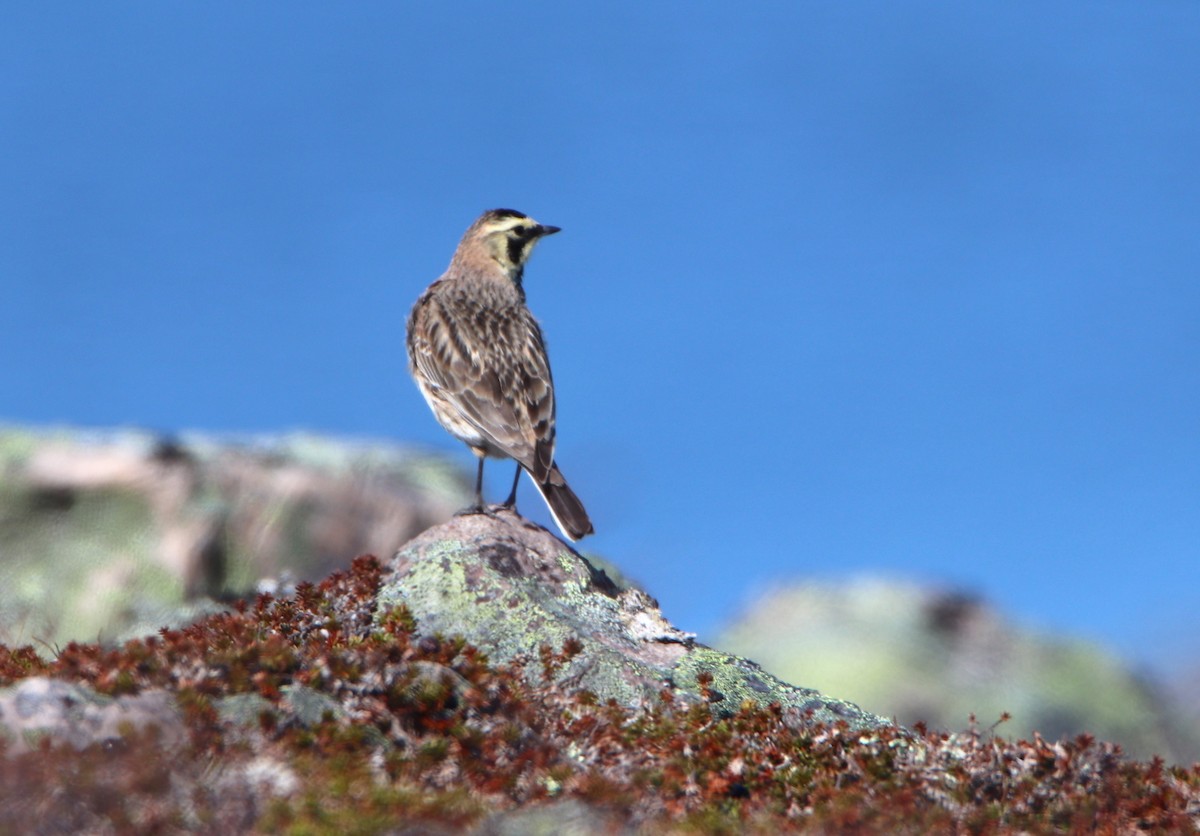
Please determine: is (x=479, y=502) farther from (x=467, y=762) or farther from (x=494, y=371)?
(x=467, y=762)

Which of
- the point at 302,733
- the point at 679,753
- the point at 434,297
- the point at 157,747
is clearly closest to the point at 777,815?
the point at 679,753

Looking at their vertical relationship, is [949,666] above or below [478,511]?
above

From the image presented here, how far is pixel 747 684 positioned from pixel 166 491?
10368 millimetres

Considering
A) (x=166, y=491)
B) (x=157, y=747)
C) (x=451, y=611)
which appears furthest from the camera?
(x=166, y=491)

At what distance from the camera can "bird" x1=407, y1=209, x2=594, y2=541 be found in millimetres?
11664

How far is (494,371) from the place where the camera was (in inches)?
489

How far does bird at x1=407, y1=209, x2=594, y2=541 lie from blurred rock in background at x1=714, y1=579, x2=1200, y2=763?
23.9 ft

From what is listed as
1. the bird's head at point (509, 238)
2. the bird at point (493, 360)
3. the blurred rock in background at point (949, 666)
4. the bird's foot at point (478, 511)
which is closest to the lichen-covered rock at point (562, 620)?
the bird's foot at point (478, 511)

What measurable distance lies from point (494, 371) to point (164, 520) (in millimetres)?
6585

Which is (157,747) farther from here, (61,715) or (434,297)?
(434,297)

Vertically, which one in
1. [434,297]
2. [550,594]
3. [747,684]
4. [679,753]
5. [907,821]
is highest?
[434,297]

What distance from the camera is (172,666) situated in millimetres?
7094

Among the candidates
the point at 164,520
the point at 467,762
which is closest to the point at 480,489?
the point at 467,762

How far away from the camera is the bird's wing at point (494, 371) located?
11875mm
